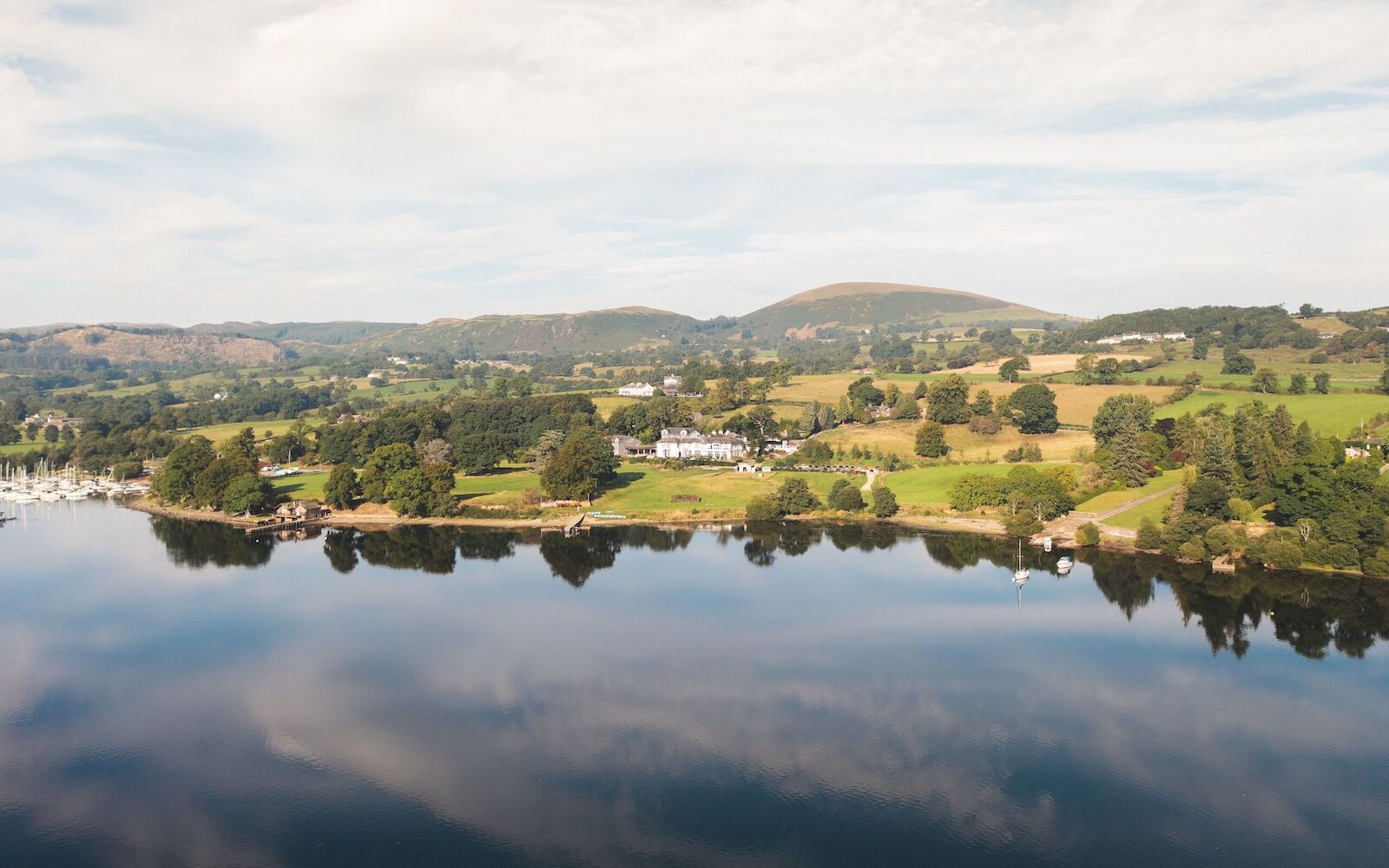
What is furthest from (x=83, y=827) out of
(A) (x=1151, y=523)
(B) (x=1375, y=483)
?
(B) (x=1375, y=483)

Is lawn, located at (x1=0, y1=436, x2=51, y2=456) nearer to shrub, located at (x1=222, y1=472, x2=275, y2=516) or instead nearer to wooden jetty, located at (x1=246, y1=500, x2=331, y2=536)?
shrub, located at (x1=222, y1=472, x2=275, y2=516)

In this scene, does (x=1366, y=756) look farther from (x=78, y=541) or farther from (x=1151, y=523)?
(x=78, y=541)

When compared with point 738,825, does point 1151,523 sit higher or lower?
higher

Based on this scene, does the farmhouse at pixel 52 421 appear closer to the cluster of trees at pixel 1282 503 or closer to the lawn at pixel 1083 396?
Answer: the lawn at pixel 1083 396

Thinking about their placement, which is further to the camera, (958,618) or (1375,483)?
(1375,483)

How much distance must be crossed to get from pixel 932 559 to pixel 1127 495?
24.1 meters

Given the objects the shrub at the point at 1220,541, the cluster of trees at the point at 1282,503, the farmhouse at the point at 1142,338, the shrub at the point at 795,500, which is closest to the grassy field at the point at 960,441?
the shrub at the point at 795,500

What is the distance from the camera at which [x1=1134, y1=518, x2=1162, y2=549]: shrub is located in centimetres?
6169

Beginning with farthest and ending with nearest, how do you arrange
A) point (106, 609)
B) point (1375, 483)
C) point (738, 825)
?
point (1375, 483) → point (106, 609) → point (738, 825)

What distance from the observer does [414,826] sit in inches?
1112

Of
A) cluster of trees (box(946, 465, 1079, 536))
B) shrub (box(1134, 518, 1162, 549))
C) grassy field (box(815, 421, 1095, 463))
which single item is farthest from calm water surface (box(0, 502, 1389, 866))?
grassy field (box(815, 421, 1095, 463))

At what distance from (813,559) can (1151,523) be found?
25.3 metres

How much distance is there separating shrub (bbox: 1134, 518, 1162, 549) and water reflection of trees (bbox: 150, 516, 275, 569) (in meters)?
66.1

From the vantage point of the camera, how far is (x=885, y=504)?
76.4 m
